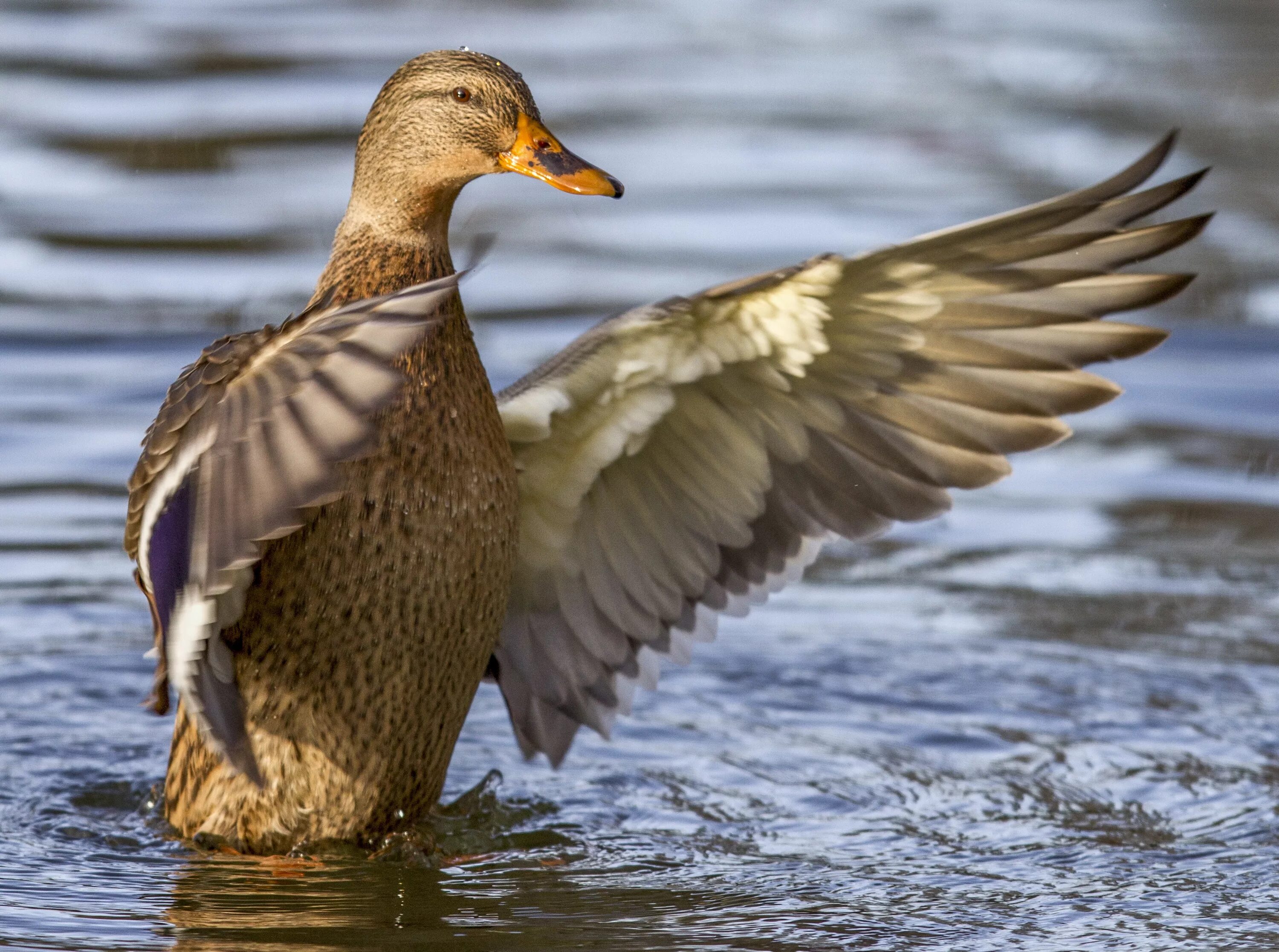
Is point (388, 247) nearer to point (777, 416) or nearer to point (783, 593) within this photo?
point (777, 416)

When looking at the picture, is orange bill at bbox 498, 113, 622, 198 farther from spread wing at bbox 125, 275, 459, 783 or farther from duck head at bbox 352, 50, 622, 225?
spread wing at bbox 125, 275, 459, 783

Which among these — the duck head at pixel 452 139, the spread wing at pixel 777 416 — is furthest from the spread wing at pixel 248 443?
the spread wing at pixel 777 416

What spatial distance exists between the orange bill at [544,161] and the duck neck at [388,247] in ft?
0.55

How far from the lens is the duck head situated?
5043 mm

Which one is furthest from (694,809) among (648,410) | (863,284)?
(863,284)

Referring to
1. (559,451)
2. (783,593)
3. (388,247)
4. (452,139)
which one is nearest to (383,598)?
(559,451)

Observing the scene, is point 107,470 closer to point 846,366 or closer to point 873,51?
point 846,366

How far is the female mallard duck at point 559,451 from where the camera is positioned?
195 inches

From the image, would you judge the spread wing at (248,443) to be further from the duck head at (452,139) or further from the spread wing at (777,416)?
the spread wing at (777,416)

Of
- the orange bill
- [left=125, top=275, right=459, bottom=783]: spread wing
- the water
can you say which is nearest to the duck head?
the orange bill

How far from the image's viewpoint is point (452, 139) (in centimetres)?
504

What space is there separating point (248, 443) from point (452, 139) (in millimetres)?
1170

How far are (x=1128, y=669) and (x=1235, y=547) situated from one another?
3.75ft

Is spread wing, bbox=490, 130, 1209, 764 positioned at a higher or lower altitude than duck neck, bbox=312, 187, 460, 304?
lower
